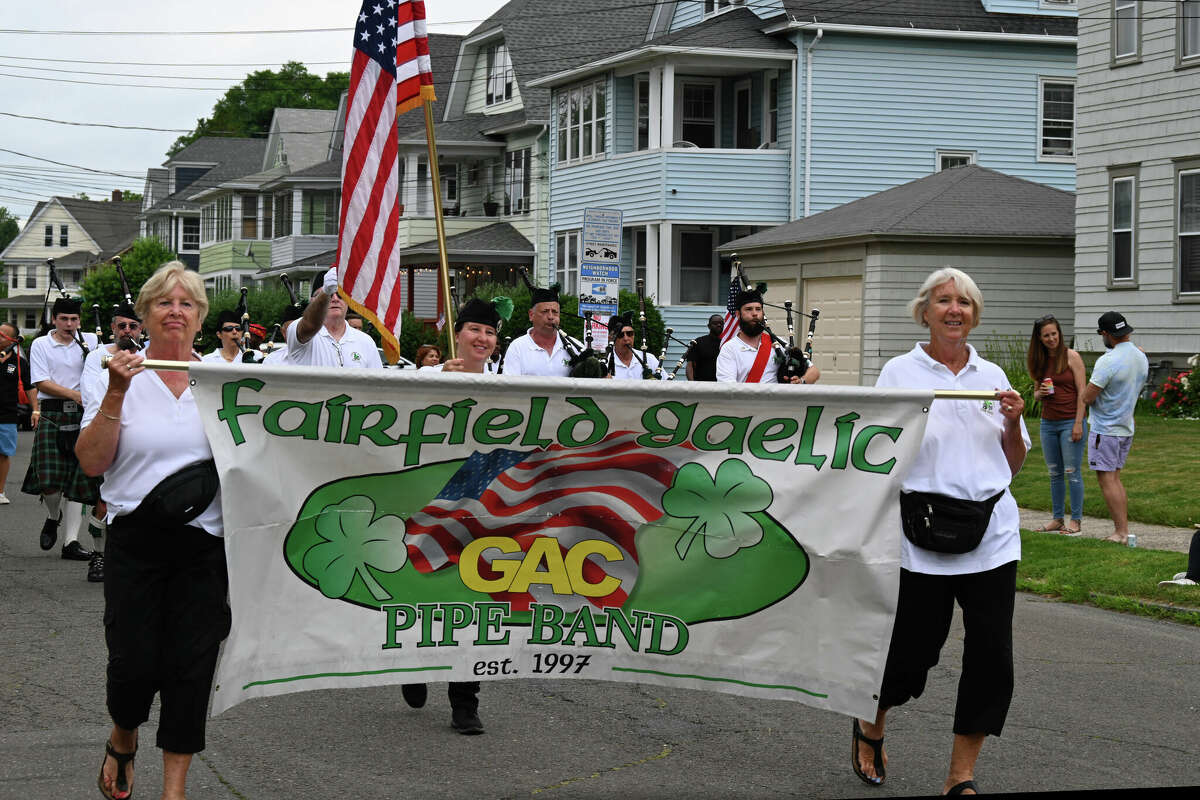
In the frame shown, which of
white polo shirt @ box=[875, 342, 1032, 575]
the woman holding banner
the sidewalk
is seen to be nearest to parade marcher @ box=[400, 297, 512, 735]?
the woman holding banner

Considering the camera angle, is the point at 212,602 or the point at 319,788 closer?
the point at 212,602

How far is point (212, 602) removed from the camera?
5238 millimetres

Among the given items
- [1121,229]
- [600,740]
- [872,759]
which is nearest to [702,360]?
[600,740]

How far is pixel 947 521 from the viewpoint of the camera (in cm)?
548

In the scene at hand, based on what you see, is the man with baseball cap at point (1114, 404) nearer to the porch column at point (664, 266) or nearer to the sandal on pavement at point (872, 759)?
the sandal on pavement at point (872, 759)

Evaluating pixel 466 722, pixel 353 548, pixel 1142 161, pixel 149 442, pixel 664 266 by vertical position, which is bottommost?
pixel 466 722

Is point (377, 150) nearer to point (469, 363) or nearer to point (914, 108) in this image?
point (469, 363)

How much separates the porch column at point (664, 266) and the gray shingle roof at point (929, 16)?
5.67 m

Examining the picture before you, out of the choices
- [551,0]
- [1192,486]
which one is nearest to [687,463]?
[1192,486]

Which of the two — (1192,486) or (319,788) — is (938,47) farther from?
(319,788)

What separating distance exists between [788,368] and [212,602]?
8679 millimetres

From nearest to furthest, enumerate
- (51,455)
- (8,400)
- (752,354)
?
1. (51,455)
2. (752,354)
3. (8,400)

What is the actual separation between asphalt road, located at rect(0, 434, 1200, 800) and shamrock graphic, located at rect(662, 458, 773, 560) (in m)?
1.03

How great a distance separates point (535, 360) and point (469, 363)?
2.72 metres
